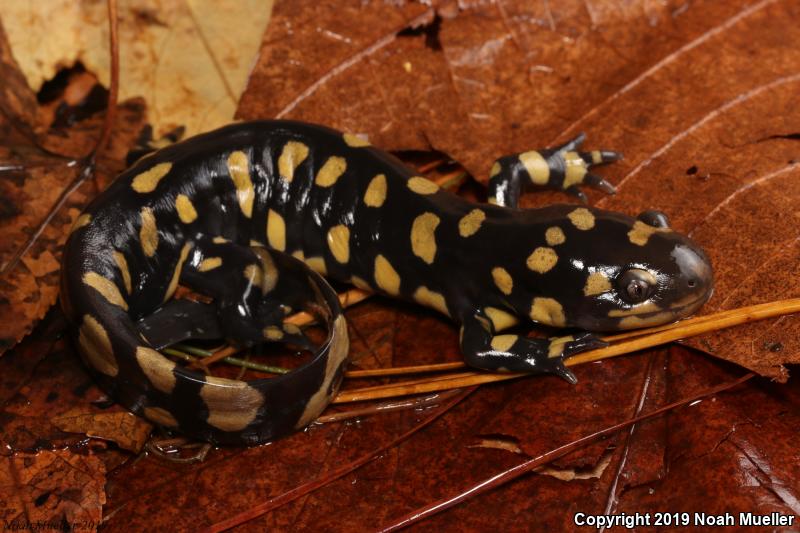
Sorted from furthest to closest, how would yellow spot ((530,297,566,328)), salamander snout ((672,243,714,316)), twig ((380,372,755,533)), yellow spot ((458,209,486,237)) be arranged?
yellow spot ((458,209,486,237)) → yellow spot ((530,297,566,328)) → salamander snout ((672,243,714,316)) → twig ((380,372,755,533))

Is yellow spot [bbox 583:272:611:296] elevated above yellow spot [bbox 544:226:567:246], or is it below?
below

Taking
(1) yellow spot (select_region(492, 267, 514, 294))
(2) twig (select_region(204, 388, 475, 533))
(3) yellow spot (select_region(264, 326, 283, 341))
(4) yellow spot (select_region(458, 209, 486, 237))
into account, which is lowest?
(2) twig (select_region(204, 388, 475, 533))

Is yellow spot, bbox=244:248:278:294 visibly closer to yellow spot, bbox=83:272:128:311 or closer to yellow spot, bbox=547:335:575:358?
yellow spot, bbox=83:272:128:311

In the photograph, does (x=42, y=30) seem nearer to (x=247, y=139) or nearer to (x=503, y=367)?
(x=247, y=139)

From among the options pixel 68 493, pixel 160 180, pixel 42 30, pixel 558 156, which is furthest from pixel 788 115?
pixel 42 30

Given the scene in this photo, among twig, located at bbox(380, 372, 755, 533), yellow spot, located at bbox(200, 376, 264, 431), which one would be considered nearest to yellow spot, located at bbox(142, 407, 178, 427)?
yellow spot, located at bbox(200, 376, 264, 431)

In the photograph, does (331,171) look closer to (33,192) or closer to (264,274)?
(264,274)

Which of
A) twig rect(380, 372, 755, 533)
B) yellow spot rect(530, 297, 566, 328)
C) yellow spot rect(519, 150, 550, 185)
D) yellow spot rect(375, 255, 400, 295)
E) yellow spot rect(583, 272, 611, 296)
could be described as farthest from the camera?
yellow spot rect(519, 150, 550, 185)

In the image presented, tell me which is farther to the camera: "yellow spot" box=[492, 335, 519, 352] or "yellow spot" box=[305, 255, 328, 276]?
"yellow spot" box=[305, 255, 328, 276]
